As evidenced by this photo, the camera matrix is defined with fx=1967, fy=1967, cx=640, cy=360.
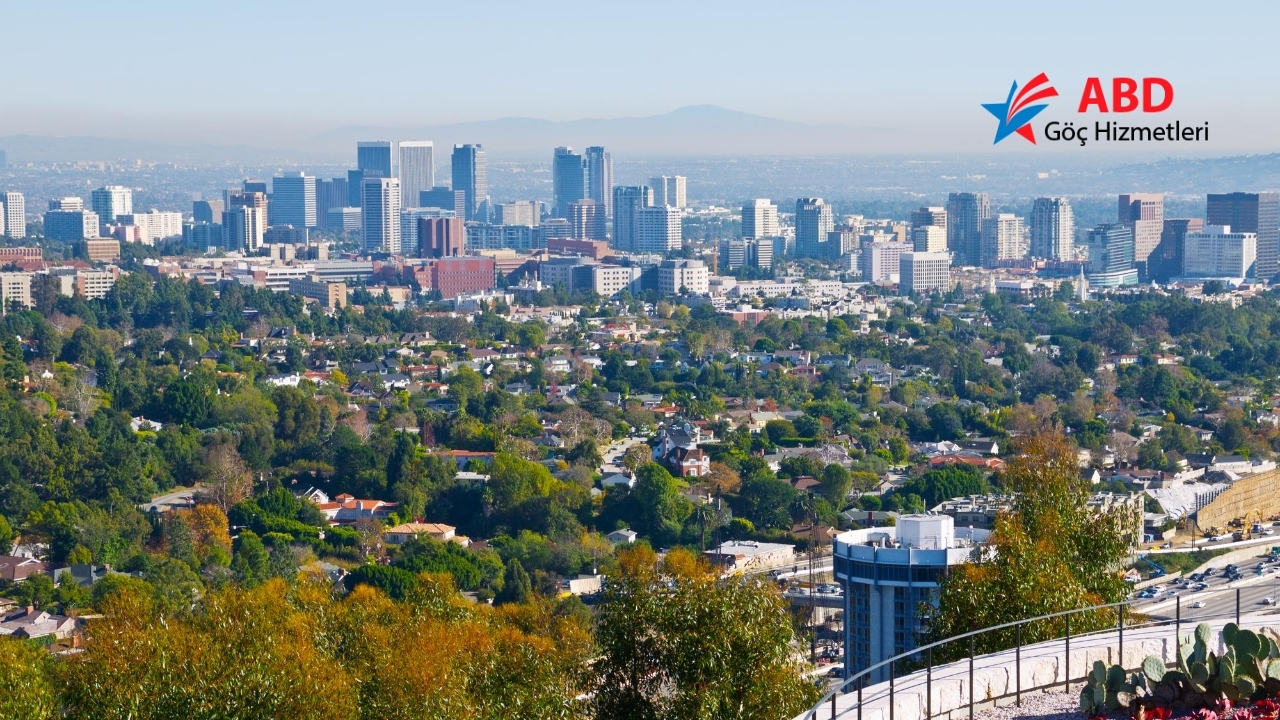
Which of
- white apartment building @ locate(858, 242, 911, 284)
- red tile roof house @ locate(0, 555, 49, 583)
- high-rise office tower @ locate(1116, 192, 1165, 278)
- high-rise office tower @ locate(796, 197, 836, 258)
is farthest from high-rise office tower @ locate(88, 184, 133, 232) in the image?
red tile roof house @ locate(0, 555, 49, 583)

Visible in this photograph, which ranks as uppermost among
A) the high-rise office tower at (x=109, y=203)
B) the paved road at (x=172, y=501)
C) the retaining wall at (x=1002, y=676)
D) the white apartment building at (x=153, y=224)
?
the high-rise office tower at (x=109, y=203)

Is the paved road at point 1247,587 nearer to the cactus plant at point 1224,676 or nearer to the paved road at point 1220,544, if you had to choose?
the paved road at point 1220,544

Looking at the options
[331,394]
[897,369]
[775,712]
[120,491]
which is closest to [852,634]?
[775,712]

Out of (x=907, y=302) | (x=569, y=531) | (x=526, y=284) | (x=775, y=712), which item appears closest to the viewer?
(x=775, y=712)

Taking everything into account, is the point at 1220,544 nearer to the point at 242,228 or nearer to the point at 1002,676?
the point at 1002,676

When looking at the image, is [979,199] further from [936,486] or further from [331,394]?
[936,486]

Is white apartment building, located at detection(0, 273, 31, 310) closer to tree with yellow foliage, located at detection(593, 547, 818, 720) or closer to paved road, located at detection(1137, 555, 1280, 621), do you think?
paved road, located at detection(1137, 555, 1280, 621)

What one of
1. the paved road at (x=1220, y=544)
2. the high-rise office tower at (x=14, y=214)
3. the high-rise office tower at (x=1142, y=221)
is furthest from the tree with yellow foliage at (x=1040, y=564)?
the high-rise office tower at (x=14, y=214)
